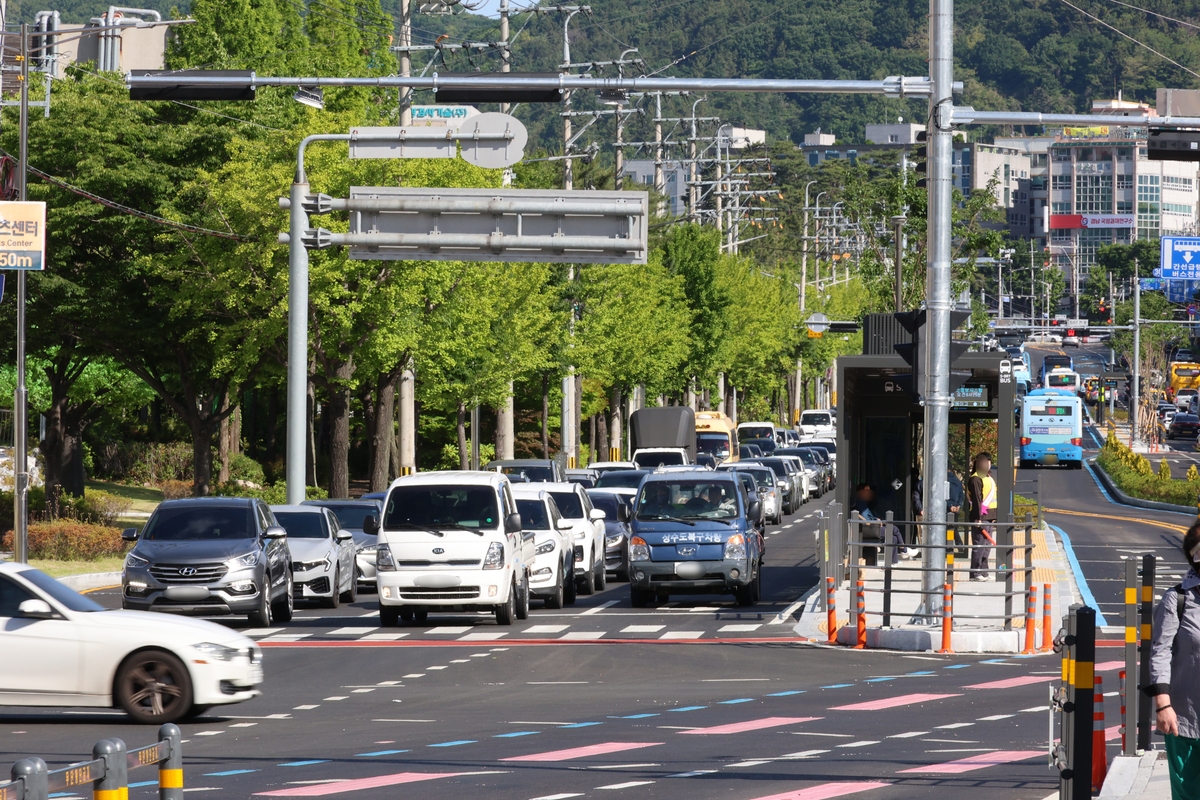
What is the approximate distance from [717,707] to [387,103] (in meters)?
37.6

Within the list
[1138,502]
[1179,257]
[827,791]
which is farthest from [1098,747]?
[1179,257]

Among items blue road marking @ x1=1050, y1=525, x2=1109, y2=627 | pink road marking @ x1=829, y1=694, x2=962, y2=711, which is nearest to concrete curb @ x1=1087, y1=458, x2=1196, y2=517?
blue road marking @ x1=1050, y1=525, x2=1109, y2=627

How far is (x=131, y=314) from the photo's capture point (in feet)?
146

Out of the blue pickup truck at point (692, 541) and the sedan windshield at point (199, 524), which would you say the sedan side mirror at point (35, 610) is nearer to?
the sedan windshield at point (199, 524)

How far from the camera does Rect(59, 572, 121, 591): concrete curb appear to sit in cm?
2880

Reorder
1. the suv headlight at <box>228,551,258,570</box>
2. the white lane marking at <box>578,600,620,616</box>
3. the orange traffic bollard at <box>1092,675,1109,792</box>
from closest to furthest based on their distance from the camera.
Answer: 1. the orange traffic bollard at <box>1092,675,1109,792</box>
2. the suv headlight at <box>228,551,258,570</box>
3. the white lane marking at <box>578,600,620,616</box>

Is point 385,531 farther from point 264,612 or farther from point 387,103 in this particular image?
point 387,103

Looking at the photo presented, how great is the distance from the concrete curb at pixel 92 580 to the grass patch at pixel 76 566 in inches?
14.1

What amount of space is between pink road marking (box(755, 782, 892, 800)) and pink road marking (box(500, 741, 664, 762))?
80.7 inches

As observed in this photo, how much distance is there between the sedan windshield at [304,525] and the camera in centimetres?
2712

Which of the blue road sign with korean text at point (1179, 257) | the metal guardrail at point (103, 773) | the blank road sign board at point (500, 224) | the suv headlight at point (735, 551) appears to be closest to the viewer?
the metal guardrail at point (103, 773)

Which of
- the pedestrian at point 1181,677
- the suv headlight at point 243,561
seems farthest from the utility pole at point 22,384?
the pedestrian at point 1181,677

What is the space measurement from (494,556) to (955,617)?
5992 mm

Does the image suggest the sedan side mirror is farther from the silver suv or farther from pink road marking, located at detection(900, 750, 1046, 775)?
the silver suv
